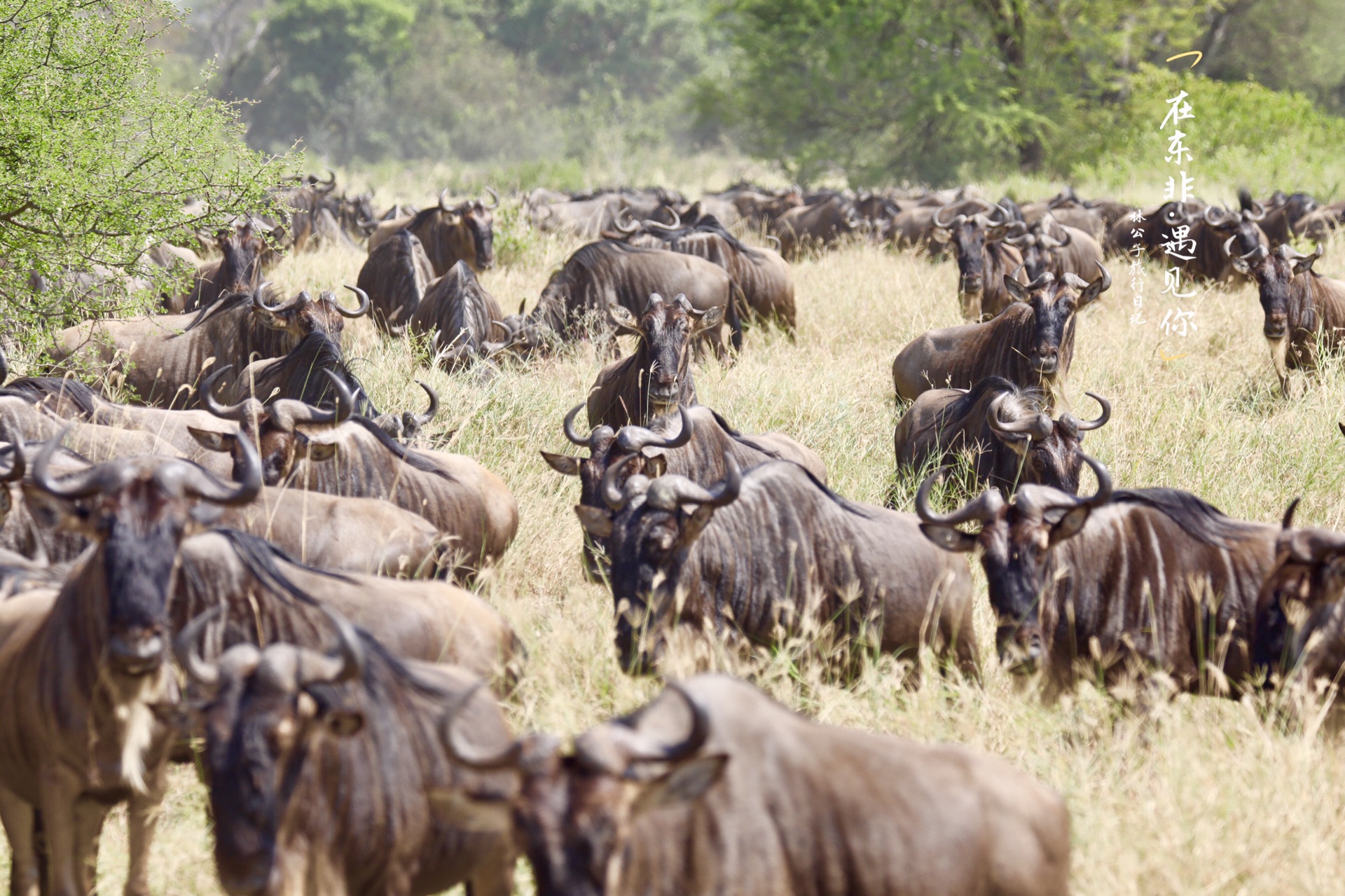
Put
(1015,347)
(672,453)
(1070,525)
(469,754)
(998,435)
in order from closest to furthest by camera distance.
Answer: (469,754) → (1070,525) → (672,453) → (998,435) → (1015,347)

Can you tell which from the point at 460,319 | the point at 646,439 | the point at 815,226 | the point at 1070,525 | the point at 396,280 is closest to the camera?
A: the point at 1070,525

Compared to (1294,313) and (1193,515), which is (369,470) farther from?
(1294,313)

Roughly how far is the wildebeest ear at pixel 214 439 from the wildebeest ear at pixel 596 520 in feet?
5.61

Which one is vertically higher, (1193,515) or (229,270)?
(1193,515)

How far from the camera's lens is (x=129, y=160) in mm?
7648

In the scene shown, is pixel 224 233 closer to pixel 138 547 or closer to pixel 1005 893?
pixel 138 547

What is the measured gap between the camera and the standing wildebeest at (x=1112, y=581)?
417 centimetres

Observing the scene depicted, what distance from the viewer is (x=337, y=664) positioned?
291cm

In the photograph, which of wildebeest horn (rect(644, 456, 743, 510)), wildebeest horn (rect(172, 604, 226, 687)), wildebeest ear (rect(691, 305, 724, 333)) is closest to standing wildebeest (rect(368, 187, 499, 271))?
wildebeest ear (rect(691, 305, 724, 333))

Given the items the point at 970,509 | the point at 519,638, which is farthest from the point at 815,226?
the point at 519,638

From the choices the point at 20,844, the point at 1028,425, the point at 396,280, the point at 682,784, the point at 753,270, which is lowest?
the point at 20,844

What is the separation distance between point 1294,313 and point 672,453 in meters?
5.46

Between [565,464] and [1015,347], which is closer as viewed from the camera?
[565,464]

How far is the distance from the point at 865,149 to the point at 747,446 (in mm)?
34789
